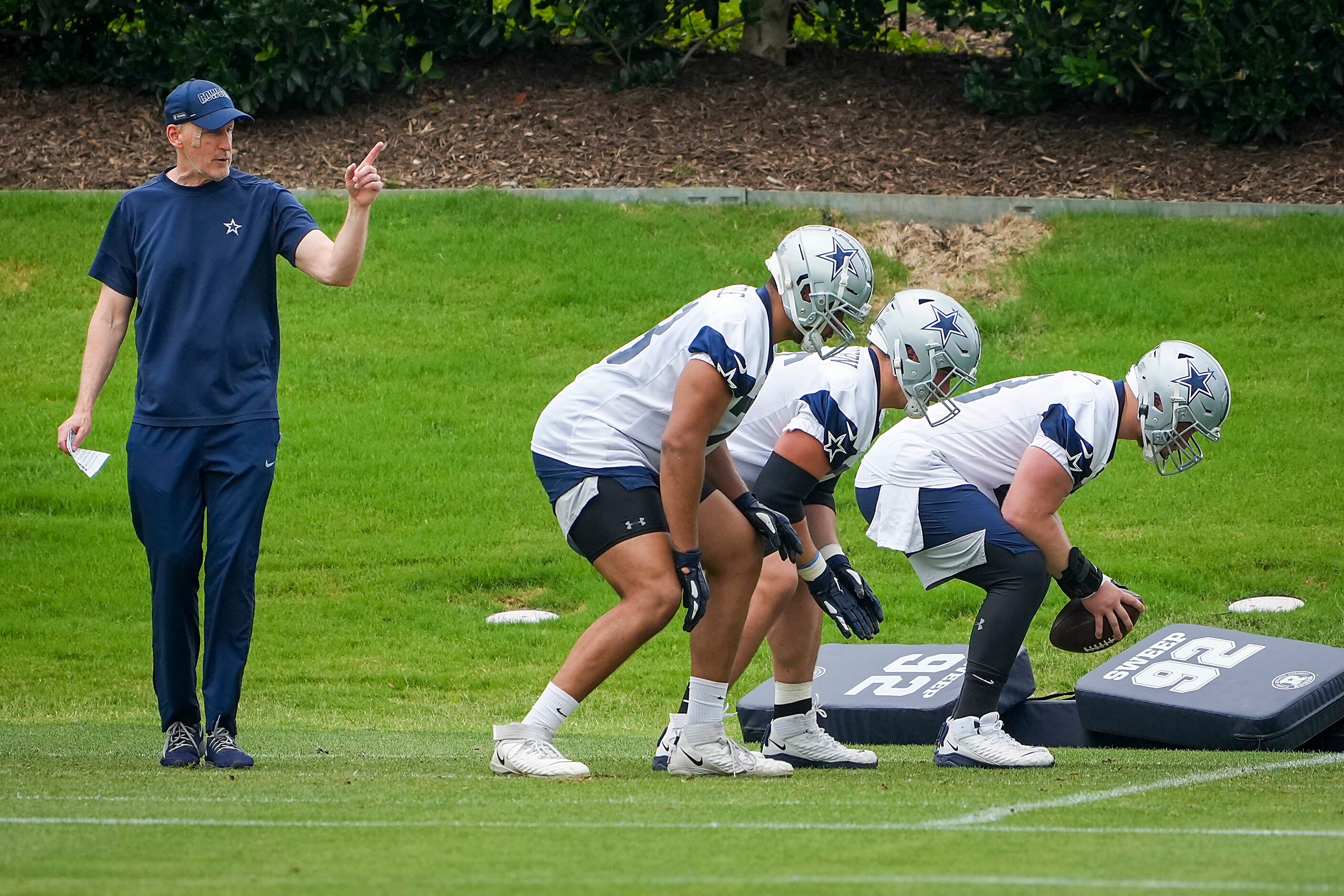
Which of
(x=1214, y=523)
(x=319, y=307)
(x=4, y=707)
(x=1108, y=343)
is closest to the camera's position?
(x=4, y=707)

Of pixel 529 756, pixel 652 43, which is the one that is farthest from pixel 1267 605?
pixel 652 43

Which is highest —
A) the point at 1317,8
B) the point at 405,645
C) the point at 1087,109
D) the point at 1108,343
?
the point at 1317,8

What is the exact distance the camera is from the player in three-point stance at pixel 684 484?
546 centimetres

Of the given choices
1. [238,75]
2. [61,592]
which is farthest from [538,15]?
[61,592]

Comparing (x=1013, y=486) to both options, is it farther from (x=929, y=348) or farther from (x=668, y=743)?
(x=668, y=743)

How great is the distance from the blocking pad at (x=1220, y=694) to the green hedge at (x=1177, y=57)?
795 cm

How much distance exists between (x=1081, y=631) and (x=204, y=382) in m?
3.63

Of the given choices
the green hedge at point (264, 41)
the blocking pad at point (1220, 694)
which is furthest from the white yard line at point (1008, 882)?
the green hedge at point (264, 41)

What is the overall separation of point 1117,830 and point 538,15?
13.2 metres

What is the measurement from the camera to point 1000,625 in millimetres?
6391

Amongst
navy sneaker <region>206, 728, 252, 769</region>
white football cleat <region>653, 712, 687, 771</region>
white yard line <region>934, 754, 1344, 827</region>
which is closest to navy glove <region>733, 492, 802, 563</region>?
white football cleat <region>653, 712, 687, 771</region>

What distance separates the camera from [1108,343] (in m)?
13.3

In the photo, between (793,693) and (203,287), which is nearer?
(203,287)

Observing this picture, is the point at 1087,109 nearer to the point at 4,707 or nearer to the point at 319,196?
the point at 319,196
